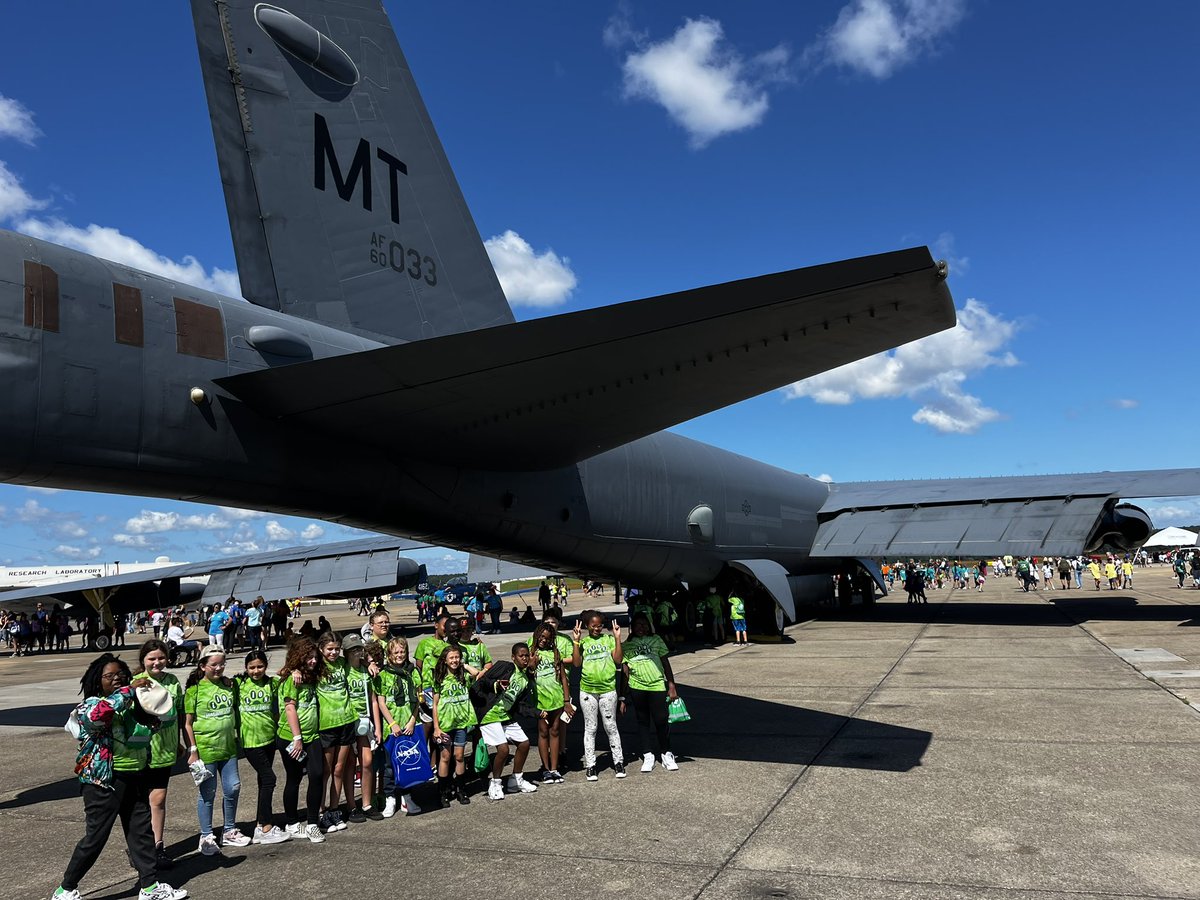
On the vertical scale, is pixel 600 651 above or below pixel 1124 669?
above

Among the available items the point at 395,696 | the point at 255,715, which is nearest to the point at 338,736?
the point at 395,696

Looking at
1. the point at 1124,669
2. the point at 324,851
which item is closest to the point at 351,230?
the point at 324,851

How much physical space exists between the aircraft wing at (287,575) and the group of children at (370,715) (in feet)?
47.3

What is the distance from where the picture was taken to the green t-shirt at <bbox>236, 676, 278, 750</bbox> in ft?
18.9

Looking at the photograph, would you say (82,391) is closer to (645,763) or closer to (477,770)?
(477,770)

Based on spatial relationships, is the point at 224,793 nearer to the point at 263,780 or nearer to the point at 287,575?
the point at 263,780

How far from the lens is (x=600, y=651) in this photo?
7.41m

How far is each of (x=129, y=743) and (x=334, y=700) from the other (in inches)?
56.3

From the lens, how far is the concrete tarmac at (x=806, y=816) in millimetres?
4656

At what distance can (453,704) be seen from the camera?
658cm

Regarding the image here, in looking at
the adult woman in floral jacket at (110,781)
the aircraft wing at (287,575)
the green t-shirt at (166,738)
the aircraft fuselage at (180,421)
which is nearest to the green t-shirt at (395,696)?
the green t-shirt at (166,738)

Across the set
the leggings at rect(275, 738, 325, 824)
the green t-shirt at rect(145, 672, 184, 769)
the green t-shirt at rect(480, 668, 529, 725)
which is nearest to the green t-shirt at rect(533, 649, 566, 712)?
the green t-shirt at rect(480, 668, 529, 725)

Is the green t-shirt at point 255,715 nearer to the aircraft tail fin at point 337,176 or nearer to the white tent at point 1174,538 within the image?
the aircraft tail fin at point 337,176

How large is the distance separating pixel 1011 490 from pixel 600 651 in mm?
17390
